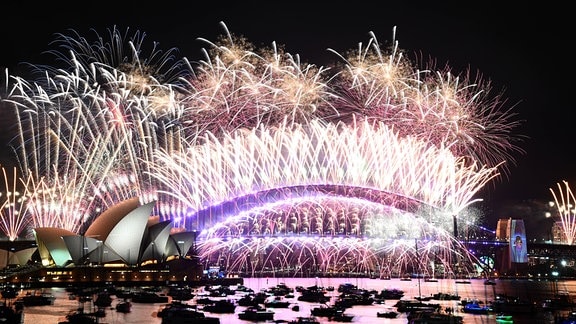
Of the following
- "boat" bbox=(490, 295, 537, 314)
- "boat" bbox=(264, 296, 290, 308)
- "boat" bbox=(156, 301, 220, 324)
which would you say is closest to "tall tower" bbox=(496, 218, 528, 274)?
"boat" bbox=(490, 295, 537, 314)

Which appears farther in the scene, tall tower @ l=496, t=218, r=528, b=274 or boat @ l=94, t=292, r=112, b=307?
tall tower @ l=496, t=218, r=528, b=274

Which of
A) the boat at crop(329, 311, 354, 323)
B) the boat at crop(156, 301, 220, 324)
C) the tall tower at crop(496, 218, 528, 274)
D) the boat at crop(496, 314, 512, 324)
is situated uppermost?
the tall tower at crop(496, 218, 528, 274)

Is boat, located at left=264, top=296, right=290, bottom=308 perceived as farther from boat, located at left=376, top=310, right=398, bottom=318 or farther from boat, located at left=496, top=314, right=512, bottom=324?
boat, located at left=496, top=314, right=512, bottom=324

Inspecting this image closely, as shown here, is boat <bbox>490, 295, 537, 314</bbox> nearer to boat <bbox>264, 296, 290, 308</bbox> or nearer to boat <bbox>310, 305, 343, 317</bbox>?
boat <bbox>310, 305, 343, 317</bbox>

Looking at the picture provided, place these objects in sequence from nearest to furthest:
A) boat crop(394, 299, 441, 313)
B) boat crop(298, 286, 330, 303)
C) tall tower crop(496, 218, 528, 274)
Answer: boat crop(394, 299, 441, 313)
boat crop(298, 286, 330, 303)
tall tower crop(496, 218, 528, 274)

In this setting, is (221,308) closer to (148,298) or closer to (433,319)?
(148,298)

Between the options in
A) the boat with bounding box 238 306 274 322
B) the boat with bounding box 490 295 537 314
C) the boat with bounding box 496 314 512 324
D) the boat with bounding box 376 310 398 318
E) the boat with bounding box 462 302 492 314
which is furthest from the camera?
the boat with bounding box 490 295 537 314

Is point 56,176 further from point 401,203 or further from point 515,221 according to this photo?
point 515,221

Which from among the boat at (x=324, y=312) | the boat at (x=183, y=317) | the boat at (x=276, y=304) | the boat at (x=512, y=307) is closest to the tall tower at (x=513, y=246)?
the boat at (x=512, y=307)

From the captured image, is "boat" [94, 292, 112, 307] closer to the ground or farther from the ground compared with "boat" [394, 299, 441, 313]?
farther from the ground

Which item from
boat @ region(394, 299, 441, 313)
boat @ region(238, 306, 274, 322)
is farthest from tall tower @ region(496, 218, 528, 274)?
boat @ region(238, 306, 274, 322)

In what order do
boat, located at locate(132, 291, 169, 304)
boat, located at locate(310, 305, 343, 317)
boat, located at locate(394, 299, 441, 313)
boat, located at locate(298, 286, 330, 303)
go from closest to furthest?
boat, located at locate(310, 305, 343, 317)
boat, located at locate(394, 299, 441, 313)
boat, located at locate(132, 291, 169, 304)
boat, located at locate(298, 286, 330, 303)

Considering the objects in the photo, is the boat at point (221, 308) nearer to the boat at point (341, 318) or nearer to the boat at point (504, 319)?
the boat at point (341, 318)

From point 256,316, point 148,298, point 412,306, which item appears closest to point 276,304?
point 256,316
